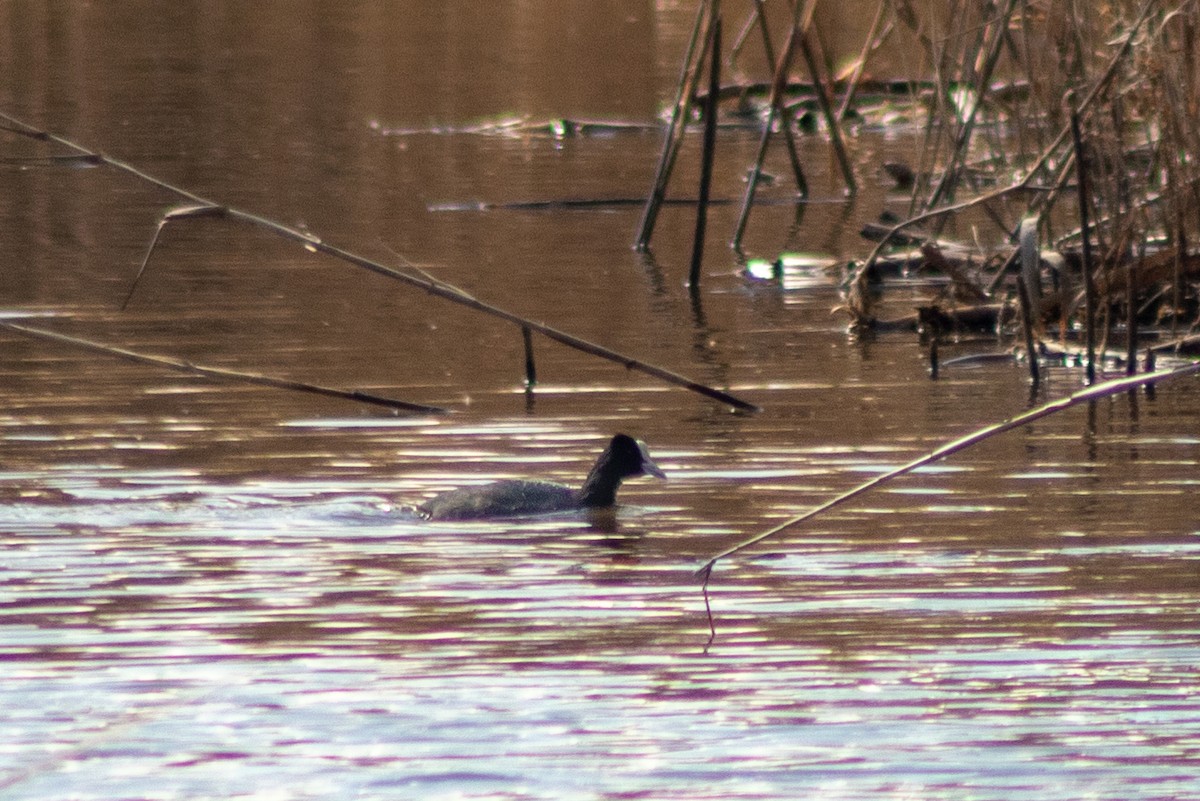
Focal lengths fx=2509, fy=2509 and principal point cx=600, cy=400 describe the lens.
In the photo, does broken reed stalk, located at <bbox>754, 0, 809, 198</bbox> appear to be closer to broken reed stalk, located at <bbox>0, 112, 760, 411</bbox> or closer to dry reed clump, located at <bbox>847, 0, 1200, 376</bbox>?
dry reed clump, located at <bbox>847, 0, 1200, 376</bbox>

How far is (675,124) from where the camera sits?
14344mm

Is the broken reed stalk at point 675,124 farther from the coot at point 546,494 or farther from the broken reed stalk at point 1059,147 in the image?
the coot at point 546,494

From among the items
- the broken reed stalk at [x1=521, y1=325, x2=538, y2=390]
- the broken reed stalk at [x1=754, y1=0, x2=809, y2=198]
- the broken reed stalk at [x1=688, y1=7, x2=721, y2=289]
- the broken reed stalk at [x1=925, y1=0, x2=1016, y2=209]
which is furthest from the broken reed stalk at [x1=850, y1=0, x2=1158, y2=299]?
the broken reed stalk at [x1=754, y1=0, x2=809, y2=198]

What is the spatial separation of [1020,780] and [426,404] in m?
5.73

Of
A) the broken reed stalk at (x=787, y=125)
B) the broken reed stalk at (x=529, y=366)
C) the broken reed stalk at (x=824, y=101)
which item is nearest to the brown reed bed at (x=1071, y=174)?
the broken reed stalk at (x=787, y=125)

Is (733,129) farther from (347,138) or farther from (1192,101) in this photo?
(1192,101)

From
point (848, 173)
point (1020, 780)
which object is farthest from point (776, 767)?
point (848, 173)

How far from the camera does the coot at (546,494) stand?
9.05 metres

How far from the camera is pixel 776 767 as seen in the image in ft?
19.7

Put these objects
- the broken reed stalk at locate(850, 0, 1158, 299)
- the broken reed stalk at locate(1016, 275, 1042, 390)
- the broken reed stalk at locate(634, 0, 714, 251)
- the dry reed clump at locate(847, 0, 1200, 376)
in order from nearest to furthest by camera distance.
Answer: the broken reed stalk at locate(850, 0, 1158, 299), the dry reed clump at locate(847, 0, 1200, 376), the broken reed stalk at locate(1016, 275, 1042, 390), the broken reed stalk at locate(634, 0, 714, 251)

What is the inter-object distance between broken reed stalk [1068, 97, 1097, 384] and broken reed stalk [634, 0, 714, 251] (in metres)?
2.83

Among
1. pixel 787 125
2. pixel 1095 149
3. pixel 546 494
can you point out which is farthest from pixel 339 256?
pixel 787 125

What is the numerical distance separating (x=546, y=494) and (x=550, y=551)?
489 mm

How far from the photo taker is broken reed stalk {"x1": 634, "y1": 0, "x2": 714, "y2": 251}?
1327 centimetres
